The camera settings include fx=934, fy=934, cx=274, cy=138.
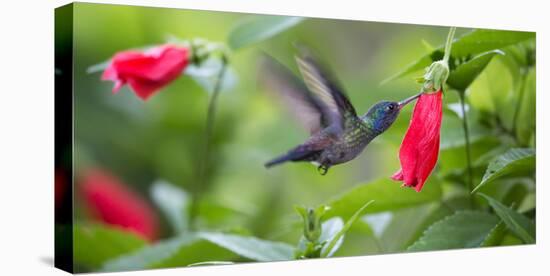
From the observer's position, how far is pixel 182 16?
5.19ft

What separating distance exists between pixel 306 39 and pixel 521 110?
0.54m

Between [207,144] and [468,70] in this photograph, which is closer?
[468,70]

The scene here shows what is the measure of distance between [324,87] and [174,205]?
1.37ft

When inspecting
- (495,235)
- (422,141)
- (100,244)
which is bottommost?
(100,244)

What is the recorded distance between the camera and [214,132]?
1504 mm

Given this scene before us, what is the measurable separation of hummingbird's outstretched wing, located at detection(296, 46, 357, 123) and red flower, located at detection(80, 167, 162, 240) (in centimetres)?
43

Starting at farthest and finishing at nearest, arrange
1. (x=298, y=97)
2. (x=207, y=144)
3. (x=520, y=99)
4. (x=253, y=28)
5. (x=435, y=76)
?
(x=207, y=144) < (x=253, y=28) < (x=520, y=99) < (x=298, y=97) < (x=435, y=76)

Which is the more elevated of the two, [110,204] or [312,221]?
[312,221]

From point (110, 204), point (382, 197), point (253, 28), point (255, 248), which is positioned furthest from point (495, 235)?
point (110, 204)

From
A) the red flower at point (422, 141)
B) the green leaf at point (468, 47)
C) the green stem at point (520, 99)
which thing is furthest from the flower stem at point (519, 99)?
the red flower at point (422, 141)

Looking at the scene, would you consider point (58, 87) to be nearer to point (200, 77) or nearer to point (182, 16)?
point (200, 77)

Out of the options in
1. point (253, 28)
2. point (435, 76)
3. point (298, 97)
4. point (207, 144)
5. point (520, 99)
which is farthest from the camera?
point (207, 144)

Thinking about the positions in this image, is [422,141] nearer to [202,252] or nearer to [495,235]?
[495,235]

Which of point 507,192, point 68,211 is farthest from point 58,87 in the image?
point 507,192
